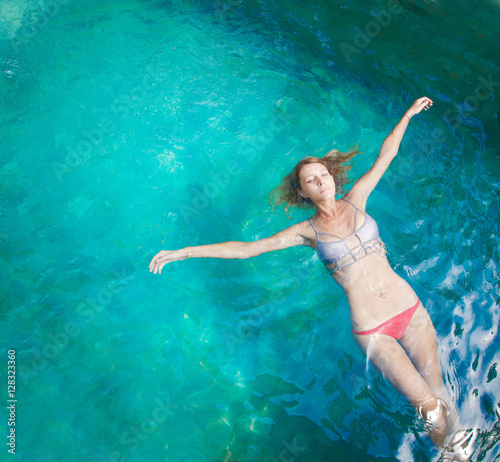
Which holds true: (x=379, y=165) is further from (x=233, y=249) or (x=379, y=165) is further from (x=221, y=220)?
(x=221, y=220)

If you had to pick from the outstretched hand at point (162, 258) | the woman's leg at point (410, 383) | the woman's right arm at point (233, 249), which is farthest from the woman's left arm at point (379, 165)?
the outstretched hand at point (162, 258)

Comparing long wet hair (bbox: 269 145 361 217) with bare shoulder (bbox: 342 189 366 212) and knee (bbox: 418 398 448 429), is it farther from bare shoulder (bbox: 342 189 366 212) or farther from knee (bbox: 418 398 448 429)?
knee (bbox: 418 398 448 429)

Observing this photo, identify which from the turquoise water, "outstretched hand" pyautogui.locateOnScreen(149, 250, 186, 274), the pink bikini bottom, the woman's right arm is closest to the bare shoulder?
the woman's right arm

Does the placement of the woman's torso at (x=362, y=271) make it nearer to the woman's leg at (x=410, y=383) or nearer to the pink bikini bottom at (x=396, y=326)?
the pink bikini bottom at (x=396, y=326)

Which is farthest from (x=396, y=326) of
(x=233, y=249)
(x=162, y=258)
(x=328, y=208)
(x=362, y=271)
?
(x=162, y=258)

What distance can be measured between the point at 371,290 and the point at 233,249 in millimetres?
1168

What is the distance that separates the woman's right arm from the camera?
2.92 meters

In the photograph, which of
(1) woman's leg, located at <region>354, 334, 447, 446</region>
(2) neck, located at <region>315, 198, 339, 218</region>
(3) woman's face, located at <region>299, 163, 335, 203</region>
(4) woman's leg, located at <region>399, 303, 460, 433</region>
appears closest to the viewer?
(1) woman's leg, located at <region>354, 334, 447, 446</region>

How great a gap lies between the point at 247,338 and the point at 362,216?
5.68 ft

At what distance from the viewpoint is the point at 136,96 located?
5.14 metres

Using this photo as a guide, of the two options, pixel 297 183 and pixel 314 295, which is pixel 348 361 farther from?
pixel 297 183

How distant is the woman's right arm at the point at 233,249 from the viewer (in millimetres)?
2918

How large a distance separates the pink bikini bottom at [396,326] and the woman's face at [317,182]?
1119 mm

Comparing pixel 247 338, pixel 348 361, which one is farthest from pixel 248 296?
pixel 348 361
